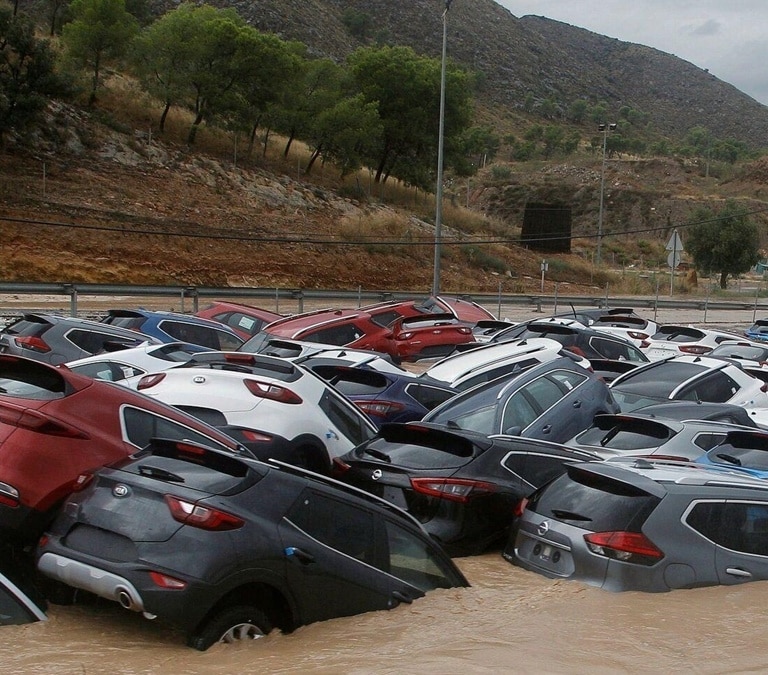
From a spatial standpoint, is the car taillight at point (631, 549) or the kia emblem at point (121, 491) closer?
the kia emblem at point (121, 491)

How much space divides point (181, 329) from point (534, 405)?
811 cm

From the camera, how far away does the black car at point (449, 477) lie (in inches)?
315

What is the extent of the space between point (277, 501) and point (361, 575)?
76cm

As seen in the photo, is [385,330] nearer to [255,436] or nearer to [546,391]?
[546,391]

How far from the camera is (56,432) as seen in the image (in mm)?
6770

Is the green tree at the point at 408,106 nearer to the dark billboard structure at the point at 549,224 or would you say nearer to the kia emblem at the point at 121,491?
the dark billboard structure at the point at 549,224

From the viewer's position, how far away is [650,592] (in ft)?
23.2

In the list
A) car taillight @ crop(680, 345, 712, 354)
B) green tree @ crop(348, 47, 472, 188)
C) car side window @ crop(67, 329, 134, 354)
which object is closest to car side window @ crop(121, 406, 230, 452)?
car side window @ crop(67, 329, 134, 354)

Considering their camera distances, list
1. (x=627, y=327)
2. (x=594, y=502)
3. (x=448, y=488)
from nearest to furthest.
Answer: (x=594, y=502), (x=448, y=488), (x=627, y=327)

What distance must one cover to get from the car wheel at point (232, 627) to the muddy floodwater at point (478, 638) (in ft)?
0.15

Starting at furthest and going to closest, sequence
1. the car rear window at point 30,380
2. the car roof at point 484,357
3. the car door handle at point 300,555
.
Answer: the car roof at point 484,357
the car rear window at point 30,380
the car door handle at point 300,555

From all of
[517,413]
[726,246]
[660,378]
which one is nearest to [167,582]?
[517,413]

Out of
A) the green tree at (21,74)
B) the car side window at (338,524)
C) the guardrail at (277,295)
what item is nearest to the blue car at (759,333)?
the guardrail at (277,295)

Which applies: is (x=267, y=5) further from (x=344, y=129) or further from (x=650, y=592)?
(x=650, y=592)
